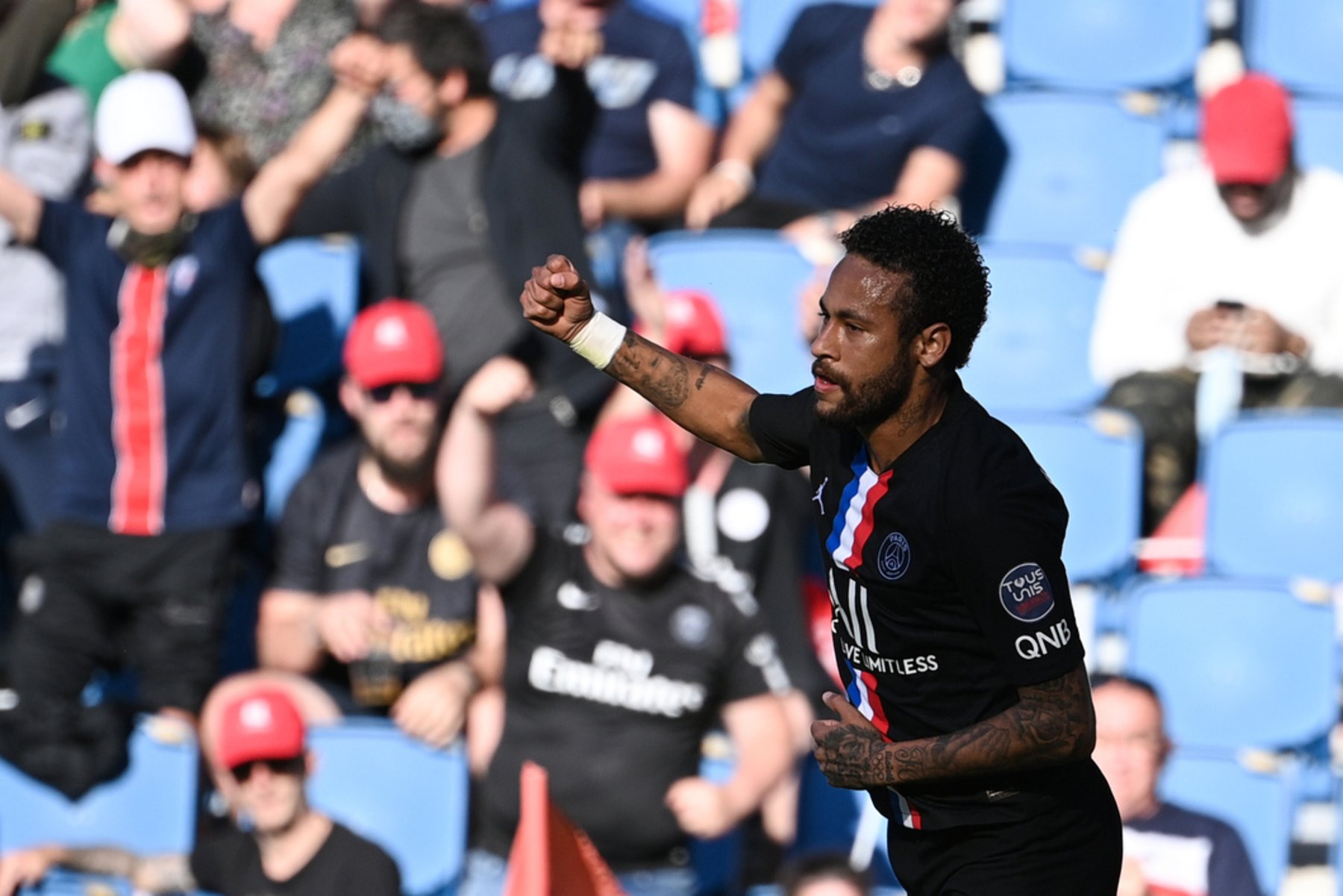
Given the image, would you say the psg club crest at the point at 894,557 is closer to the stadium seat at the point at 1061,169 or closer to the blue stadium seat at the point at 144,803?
the blue stadium seat at the point at 144,803

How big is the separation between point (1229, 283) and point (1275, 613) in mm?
1218

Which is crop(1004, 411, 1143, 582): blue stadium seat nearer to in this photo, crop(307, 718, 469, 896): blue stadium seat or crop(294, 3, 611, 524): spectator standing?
crop(294, 3, 611, 524): spectator standing

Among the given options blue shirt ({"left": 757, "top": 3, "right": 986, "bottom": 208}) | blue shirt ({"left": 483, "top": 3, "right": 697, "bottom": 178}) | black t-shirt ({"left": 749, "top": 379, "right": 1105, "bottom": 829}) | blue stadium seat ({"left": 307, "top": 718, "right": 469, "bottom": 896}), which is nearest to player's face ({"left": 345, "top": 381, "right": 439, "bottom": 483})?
blue stadium seat ({"left": 307, "top": 718, "right": 469, "bottom": 896})

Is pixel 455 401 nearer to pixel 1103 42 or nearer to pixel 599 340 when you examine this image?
pixel 599 340

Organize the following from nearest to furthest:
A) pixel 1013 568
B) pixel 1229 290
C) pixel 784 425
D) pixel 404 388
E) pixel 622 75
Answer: pixel 1013 568 → pixel 784 425 → pixel 404 388 → pixel 1229 290 → pixel 622 75

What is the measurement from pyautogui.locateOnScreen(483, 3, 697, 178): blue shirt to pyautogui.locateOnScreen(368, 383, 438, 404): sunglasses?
144 cm

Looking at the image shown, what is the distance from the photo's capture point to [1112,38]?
7.82 metres

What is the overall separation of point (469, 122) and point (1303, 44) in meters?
3.13

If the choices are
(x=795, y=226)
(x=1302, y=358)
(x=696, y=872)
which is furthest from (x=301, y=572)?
(x=1302, y=358)

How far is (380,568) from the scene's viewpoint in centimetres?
634

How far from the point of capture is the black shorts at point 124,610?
6.26m

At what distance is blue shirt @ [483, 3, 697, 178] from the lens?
24.8 feet

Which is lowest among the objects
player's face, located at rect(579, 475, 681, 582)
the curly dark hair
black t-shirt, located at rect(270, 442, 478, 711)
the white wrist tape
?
black t-shirt, located at rect(270, 442, 478, 711)

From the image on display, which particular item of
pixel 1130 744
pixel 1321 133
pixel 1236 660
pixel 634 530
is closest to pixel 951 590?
pixel 1130 744
